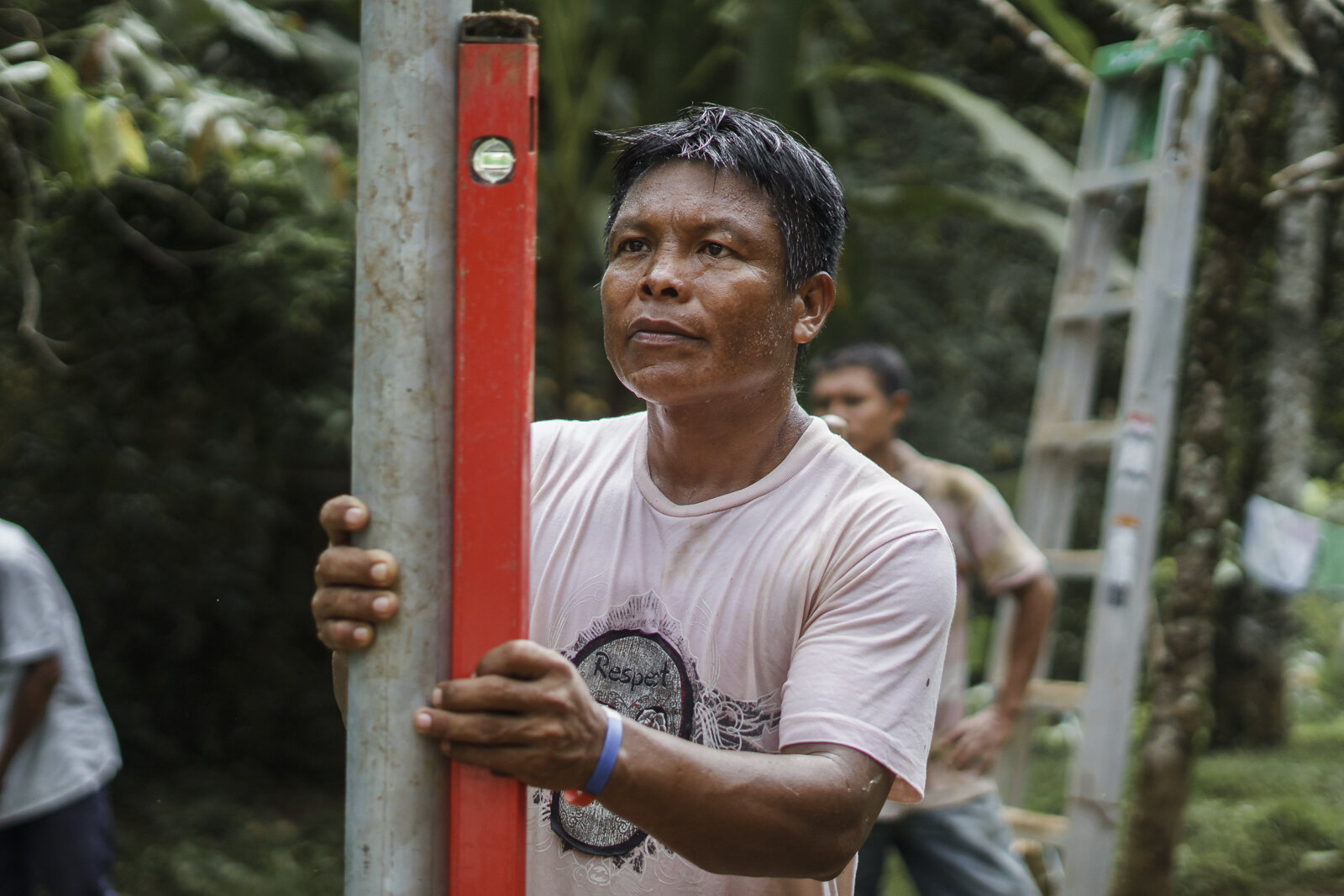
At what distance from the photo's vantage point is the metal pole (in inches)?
42.7

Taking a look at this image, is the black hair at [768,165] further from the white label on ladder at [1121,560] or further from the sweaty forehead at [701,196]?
the white label on ladder at [1121,560]

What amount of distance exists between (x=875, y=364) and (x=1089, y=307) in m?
0.71

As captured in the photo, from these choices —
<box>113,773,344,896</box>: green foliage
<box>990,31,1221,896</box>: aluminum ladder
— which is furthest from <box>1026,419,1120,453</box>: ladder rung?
<box>113,773,344,896</box>: green foliage

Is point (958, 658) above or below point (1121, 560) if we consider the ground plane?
below

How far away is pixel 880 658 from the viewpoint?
→ 1.43 m

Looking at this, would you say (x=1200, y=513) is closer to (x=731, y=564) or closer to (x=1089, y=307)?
(x=1089, y=307)

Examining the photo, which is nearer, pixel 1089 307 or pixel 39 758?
pixel 39 758

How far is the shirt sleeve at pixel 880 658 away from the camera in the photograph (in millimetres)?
1391

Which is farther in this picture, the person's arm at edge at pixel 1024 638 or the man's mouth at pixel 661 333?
the person's arm at edge at pixel 1024 638

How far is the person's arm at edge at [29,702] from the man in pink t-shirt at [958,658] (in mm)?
2060

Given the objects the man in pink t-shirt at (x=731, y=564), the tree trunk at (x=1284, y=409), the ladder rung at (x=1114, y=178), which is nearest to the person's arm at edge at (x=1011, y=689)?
the ladder rung at (x=1114, y=178)

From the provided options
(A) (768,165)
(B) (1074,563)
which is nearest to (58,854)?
(A) (768,165)

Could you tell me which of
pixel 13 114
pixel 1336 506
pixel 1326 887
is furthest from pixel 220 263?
pixel 1336 506

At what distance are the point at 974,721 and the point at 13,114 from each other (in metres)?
3.59
